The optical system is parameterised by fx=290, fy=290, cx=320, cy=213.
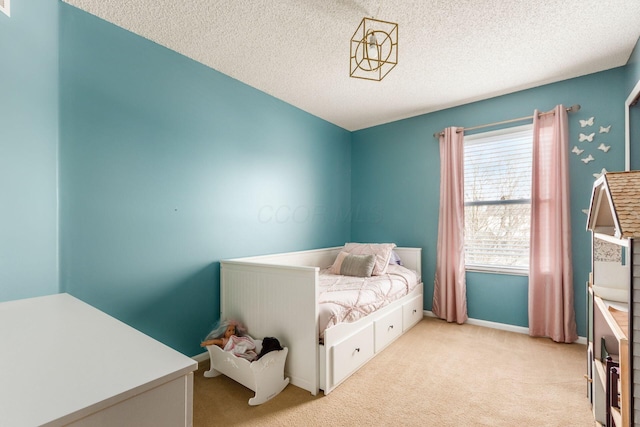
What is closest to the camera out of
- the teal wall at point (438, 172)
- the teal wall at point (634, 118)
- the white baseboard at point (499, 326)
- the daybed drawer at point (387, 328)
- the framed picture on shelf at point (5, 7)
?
the framed picture on shelf at point (5, 7)

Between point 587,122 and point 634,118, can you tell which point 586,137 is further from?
point 634,118

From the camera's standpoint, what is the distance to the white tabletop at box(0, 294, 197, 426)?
539 millimetres

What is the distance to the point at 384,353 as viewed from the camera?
8.19ft

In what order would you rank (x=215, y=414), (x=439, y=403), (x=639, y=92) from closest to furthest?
(x=215, y=414), (x=439, y=403), (x=639, y=92)

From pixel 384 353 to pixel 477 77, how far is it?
263 cm

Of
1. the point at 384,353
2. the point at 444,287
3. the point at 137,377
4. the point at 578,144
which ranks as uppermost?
the point at 578,144

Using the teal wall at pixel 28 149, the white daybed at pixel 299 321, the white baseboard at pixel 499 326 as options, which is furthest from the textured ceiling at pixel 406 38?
the white baseboard at pixel 499 326

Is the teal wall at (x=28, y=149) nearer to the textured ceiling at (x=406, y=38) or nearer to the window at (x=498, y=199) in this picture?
the textured ceiling at (x=406, y=38)

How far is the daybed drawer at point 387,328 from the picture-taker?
8.07ft

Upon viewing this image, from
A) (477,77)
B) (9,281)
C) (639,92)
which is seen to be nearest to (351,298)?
(9,281)

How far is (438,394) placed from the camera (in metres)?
1.89

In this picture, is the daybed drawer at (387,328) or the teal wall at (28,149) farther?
the daybed drawer at (387,328)

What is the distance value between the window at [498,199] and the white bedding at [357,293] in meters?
0.80

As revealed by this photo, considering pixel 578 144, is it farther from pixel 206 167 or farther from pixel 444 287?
pixel 206 167
